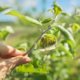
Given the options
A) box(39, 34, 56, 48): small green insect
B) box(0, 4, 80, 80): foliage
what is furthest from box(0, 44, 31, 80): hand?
Answer: box(39, 34, 56, 48): small green insect

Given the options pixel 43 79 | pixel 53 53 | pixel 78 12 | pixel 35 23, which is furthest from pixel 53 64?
pixel 35 23

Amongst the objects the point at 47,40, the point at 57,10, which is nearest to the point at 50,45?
the point at 47,40

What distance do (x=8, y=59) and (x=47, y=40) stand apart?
288mm

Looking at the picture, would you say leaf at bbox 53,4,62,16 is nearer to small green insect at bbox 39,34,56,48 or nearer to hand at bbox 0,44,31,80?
small green insect at bbox 39,34,56,48

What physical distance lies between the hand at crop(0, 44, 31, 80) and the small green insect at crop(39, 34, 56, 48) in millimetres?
238

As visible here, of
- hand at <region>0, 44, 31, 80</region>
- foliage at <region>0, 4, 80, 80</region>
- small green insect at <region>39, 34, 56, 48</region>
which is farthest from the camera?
small green insect at <region>39, 34, 56, 48</region>

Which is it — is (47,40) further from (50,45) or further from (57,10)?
(57,10)

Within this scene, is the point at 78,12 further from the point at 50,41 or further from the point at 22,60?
the point at 22,60

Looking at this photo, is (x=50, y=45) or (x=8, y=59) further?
(x=50, y=45)

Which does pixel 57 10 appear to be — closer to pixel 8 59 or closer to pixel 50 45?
pixel 50 45

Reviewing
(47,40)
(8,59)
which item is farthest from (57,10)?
(8,59)

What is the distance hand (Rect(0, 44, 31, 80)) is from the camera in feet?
3.94

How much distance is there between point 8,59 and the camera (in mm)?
1216

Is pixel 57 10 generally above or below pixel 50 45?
above
